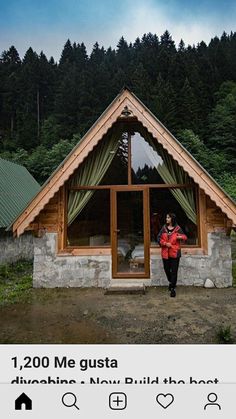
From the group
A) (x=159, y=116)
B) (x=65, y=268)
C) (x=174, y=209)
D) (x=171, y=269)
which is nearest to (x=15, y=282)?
(x=65, y=268)

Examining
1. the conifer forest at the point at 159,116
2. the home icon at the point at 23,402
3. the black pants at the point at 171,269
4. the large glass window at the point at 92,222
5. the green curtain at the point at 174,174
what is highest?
the conifer forest at the point at 159,116

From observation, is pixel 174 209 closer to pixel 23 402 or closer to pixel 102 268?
pixel 102 268

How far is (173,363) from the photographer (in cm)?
158

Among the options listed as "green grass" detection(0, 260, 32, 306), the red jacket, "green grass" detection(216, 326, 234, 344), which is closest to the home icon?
"green grass" detection(216, 326, 234, 344)

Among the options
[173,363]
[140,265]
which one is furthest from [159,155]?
[173,363]

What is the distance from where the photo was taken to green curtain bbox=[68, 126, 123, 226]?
217 inches

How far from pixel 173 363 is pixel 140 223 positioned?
384 cm

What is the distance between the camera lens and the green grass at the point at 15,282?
488 cm

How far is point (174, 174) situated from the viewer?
5414 mm

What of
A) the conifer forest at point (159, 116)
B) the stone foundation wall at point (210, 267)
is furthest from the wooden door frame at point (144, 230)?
the conifer forest at point (159, 116)

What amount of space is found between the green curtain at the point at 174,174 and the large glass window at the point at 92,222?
1.09m

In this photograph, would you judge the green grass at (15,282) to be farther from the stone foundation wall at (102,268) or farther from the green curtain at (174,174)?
the green curtain at (174,174)

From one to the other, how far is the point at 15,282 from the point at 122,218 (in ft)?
9.24

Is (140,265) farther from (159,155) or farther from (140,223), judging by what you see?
(159,155)
